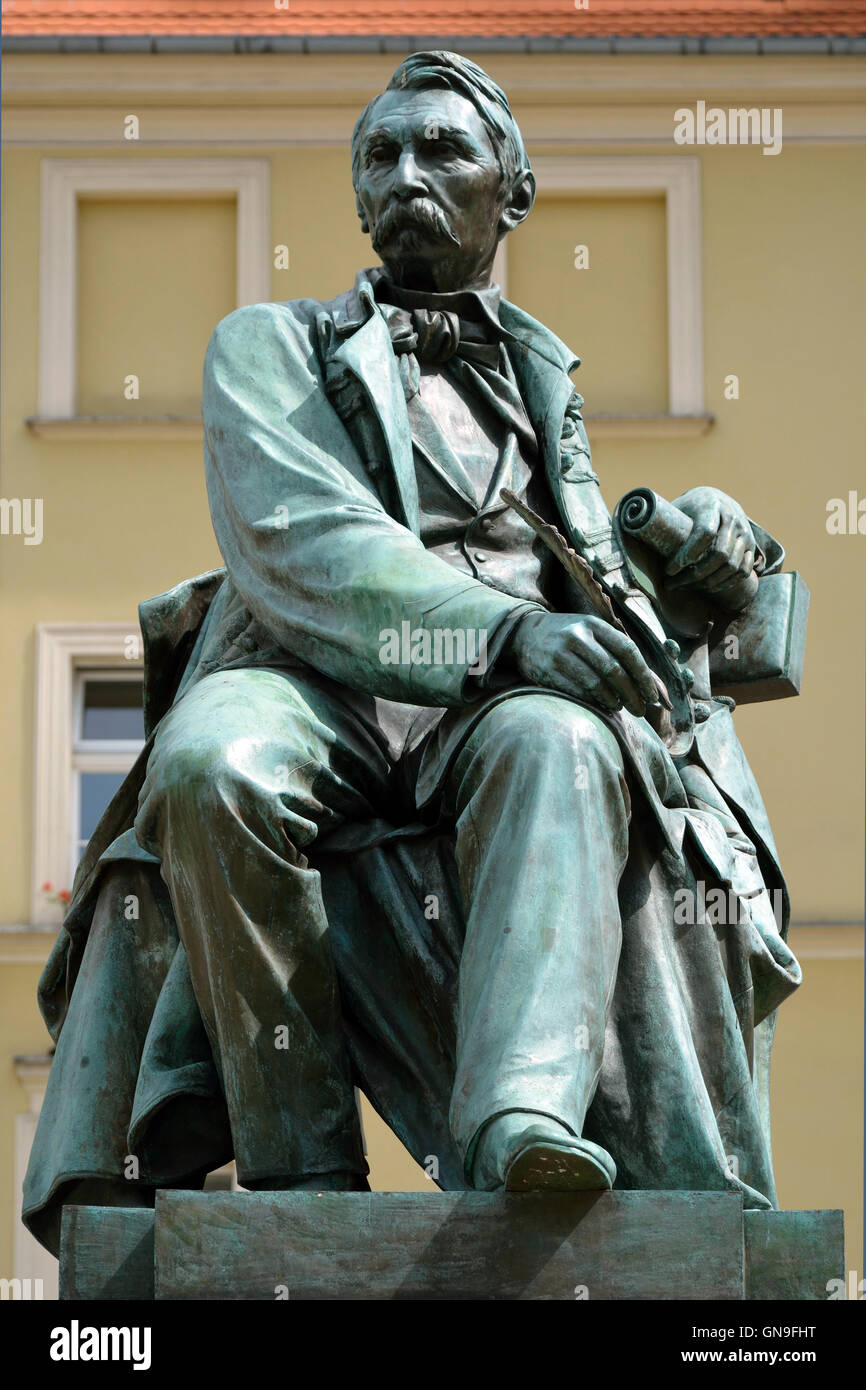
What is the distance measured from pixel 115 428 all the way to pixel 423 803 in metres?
18.8

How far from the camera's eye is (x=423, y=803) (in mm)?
5547

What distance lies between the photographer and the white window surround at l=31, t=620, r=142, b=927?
75.1ft

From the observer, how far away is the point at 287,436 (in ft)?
19.5

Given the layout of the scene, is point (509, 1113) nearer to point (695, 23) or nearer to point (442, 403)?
point (442, 403)

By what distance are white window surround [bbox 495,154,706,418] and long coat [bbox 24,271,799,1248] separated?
1849 cm

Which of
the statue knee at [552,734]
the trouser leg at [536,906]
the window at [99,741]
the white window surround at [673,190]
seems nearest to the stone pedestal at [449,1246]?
the trouser leg at [536,906]

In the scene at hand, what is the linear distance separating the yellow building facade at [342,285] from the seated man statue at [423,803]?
17269 millimetres

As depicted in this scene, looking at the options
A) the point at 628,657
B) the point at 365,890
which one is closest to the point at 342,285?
the point at 365,890

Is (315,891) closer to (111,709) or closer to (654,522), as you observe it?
(654,522)

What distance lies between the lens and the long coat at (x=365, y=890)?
546 cm

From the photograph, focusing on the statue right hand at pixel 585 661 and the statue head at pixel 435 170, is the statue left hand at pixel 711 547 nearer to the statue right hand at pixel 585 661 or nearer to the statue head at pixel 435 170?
the statue head at pixel 435 170

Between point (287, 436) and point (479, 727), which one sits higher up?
point (287, 436)

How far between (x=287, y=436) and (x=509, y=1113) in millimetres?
1482

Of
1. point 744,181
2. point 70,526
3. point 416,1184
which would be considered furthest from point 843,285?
point 416,1184
